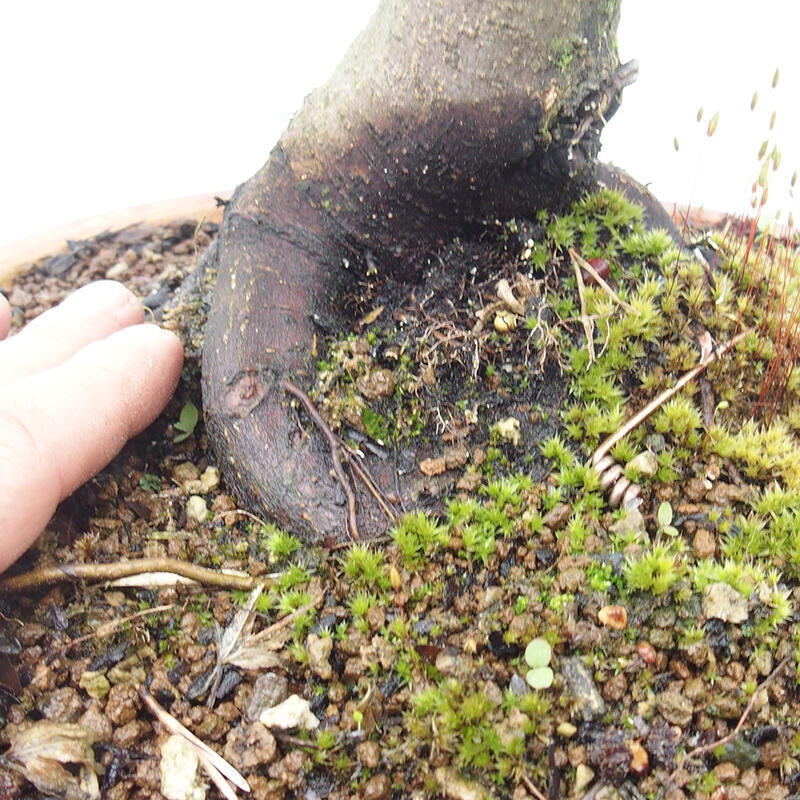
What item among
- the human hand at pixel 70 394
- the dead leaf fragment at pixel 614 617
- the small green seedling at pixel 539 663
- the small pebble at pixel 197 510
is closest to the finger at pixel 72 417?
the human hand at pixel 70 394

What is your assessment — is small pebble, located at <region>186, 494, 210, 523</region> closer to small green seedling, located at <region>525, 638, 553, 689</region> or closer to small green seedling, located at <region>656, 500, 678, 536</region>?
small green seedling, located at <region>525, 638, 553, 689</region>

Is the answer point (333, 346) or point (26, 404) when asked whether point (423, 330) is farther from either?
point (26, 404)

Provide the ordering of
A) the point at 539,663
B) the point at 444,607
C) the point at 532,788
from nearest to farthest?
1. the point at 532,788
2. the point at 539,663
3. the point at 444,607

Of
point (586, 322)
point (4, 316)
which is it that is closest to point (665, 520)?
point (586, 322)

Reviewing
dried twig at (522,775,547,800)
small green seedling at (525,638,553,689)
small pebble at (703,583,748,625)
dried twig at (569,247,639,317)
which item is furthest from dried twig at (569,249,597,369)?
dried twig at (522,775,547,800)

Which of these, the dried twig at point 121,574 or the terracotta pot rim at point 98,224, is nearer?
the dried twig at point 121,574

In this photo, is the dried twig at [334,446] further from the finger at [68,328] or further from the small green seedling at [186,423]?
the finger at [68,328]

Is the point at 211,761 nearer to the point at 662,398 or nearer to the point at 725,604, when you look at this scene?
the point at 725,604

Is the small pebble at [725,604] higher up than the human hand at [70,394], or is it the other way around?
the human hand at [70,394]
